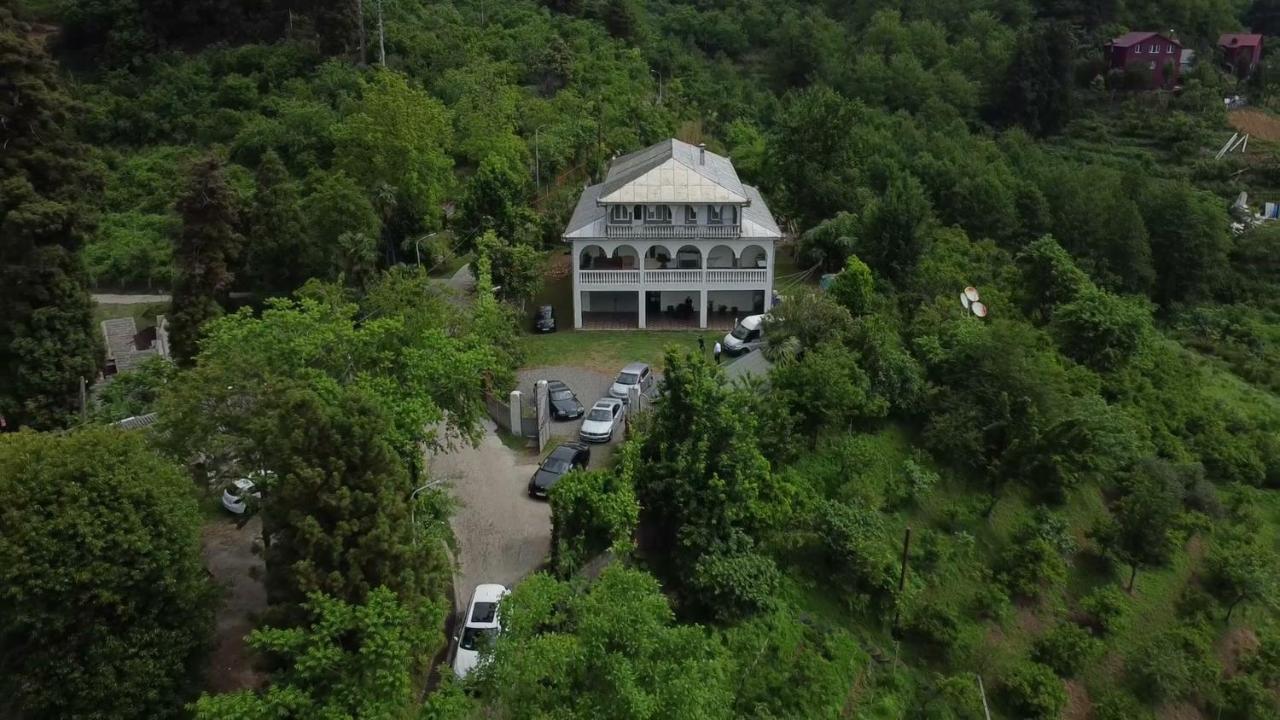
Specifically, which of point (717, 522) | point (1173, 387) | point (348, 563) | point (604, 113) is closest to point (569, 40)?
point (604, 113)

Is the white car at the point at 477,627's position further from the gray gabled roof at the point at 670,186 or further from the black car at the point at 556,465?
the gray gabled roof at the point at 670,186

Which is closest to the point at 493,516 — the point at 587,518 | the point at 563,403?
the point at 587,518

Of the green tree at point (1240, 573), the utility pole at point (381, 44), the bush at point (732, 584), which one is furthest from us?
the utility pole at point (381, 44)

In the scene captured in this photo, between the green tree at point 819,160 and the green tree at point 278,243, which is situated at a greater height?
the green tree at point 819,160

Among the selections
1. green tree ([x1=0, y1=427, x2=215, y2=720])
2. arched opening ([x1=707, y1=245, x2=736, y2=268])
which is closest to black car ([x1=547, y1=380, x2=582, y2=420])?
arched opening ([x1=707, y1=245, x2=736, y2=268])

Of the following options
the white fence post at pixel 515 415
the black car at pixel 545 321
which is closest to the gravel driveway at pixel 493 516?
the white fence post at pixel 515 415

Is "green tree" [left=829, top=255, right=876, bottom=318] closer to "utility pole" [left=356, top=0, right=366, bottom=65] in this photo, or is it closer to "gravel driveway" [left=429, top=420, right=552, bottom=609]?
"gravel driveway" [left=429, top=420, right=552, bottom=609]
